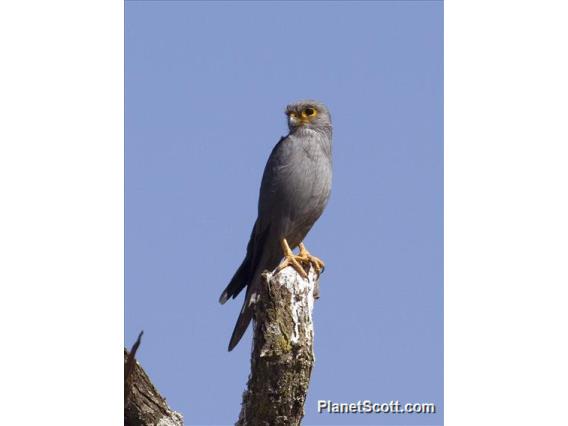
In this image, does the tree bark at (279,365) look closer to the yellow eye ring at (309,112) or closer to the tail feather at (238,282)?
the tail feather at (238,282)

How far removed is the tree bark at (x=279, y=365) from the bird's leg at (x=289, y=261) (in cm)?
63

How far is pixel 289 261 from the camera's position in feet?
24.2

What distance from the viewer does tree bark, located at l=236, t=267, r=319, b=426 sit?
5.98m

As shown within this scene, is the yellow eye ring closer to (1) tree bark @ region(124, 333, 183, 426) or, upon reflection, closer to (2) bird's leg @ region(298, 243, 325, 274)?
(2) bird's leg @ region(298, 243, 325, 274)

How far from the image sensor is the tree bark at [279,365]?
5.98 metres

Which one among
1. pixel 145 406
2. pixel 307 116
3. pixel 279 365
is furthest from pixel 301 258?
pixel 145 406

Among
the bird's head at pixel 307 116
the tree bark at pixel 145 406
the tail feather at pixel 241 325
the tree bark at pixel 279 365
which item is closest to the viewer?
the tree bark at pixel 279 365

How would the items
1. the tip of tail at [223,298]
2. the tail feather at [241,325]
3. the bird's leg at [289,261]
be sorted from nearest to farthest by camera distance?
the bird's leg at [289,261] < the tail feather at [241,325] < the tip of tail at [223,298]

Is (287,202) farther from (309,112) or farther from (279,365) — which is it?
(279,365)

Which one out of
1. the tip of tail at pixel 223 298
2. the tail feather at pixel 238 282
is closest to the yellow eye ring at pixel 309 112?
the tail feather at pixel 238 282

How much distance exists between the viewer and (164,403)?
6.30 m

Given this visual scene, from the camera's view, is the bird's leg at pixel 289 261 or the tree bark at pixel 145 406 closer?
the tree bark at pixel 145 406
